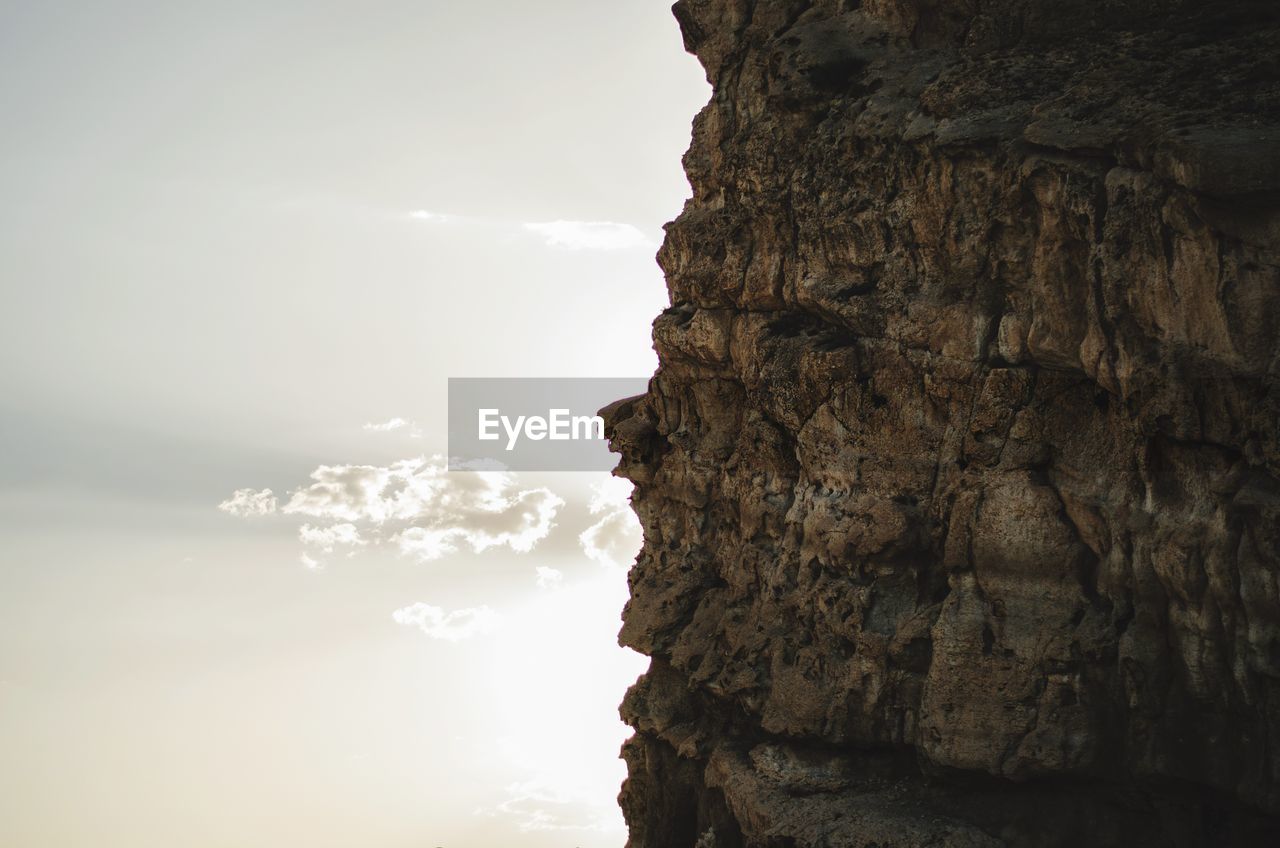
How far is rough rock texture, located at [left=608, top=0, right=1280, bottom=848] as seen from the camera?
23281 mm

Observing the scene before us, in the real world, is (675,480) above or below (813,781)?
above

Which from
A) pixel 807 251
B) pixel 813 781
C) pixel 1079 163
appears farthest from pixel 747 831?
pixel 1079 163

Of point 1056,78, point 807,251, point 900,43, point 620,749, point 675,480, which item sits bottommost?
point 620,749

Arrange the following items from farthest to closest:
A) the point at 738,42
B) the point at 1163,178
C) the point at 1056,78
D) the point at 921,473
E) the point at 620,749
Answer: the point at 620,749, the point at 738,42, the point at 921,473, the point at 1056,78, the point at 1163,178

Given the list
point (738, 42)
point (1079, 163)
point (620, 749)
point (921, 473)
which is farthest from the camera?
point (620, 749)

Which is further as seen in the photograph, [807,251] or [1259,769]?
[807,251]

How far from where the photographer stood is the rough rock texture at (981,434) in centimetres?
2328

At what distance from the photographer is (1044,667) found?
2612 cm

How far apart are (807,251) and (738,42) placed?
8.38m

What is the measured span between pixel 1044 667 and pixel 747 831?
30.6 feet

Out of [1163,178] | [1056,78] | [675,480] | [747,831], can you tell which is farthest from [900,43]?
[747,831]

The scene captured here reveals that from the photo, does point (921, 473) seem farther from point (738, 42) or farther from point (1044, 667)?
point (738, 42)

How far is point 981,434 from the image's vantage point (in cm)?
2770

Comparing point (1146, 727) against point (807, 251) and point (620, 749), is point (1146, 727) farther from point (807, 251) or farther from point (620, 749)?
point (620, 749)
